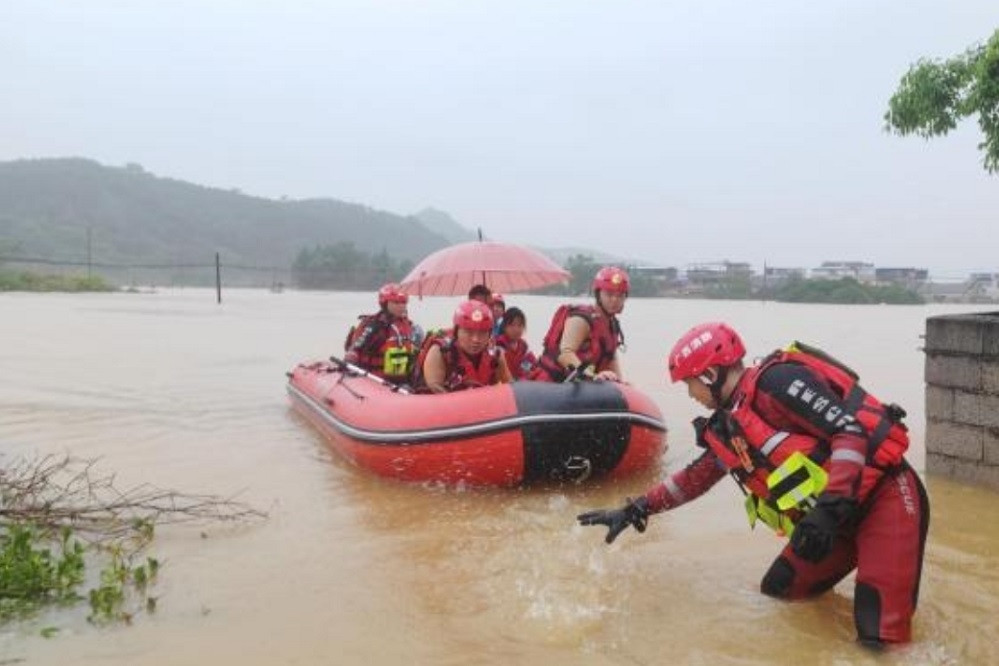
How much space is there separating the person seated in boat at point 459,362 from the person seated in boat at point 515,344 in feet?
2.03

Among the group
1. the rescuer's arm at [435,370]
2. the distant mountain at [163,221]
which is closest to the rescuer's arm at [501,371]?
the rescuer's arm at [435,370]

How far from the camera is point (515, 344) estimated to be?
281 inches

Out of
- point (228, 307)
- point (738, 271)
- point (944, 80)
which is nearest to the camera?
point (944, 80)

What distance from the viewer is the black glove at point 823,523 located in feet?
9.18

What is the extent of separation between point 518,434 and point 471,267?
84.8 inches

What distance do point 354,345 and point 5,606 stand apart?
456 cm

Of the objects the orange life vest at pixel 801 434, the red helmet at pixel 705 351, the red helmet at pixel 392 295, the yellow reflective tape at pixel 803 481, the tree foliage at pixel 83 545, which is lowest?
the tree foliage at pixel 83 545

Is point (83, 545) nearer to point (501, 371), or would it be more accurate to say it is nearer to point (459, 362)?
point (459, 362)

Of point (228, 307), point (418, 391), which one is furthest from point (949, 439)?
point (228, 307)

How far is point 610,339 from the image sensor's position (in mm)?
6410

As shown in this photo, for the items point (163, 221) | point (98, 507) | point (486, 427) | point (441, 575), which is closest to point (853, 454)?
point (441, 575)

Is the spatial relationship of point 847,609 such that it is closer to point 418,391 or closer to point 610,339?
point 610,339

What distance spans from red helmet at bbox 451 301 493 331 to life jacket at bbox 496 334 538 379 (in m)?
1.09

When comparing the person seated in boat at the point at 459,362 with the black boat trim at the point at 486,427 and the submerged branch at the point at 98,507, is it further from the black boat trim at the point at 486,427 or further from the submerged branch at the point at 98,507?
the submerged branch at the point at 98,507
